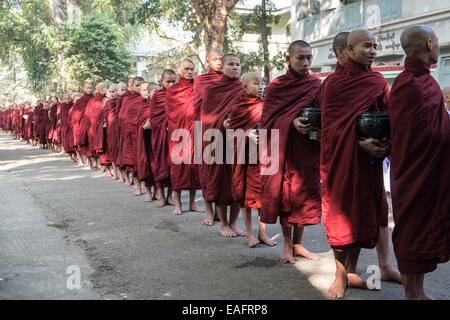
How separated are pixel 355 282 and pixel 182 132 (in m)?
3.64

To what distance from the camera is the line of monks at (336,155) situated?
9.98 feet

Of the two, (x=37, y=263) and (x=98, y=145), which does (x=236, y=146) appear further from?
(x=98, y=145)

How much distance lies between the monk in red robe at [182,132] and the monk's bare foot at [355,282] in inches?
132

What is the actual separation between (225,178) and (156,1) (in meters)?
10.9

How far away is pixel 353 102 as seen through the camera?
11.3ft

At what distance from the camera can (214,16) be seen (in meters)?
11.5

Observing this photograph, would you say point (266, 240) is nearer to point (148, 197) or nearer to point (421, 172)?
point (421, 172)

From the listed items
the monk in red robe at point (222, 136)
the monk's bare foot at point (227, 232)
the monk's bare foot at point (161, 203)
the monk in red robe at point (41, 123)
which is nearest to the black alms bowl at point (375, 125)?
the monk in red robe at point (222, 136)

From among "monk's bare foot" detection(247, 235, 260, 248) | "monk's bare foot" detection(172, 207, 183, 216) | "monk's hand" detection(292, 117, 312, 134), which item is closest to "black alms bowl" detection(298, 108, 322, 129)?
"monk's hand" detection(292, 117, 312, 134)

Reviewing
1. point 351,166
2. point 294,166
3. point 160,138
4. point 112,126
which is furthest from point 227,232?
point 112,126

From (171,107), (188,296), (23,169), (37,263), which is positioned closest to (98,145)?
(23,169)

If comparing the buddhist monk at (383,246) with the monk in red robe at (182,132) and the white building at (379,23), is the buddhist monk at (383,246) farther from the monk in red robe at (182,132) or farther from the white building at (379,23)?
the white building at (379,23)

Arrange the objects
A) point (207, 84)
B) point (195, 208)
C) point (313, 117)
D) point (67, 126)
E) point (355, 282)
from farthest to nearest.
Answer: point (67, 126), point (195, 208), point (207, 84), point (313, 117), point (355, 282)
